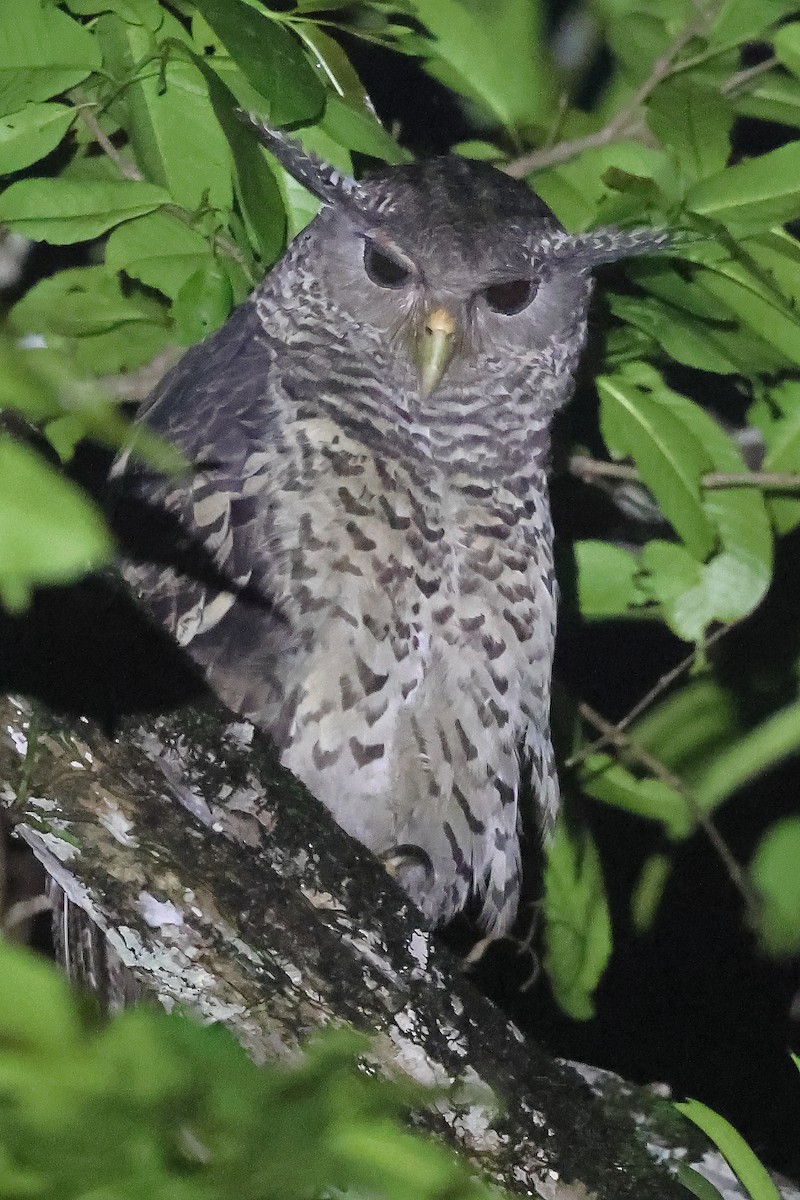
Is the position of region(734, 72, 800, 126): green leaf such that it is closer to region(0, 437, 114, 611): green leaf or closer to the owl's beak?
the owl's beak

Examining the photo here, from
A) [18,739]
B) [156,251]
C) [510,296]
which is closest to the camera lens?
[18,739]

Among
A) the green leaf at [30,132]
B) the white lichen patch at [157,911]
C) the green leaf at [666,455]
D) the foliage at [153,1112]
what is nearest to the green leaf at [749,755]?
the green leaf at [666,455]

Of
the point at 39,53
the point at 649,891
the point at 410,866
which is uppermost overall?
the point at 39,53

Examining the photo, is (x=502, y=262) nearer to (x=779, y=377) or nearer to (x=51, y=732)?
(x=779, y=377)

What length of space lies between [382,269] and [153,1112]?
93 cm

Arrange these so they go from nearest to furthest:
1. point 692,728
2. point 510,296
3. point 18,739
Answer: point 18,739 < point 510,296 < point 692,728

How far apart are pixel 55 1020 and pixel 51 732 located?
14.0 inches

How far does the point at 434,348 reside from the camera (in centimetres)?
102

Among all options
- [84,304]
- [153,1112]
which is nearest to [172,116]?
[84,304]

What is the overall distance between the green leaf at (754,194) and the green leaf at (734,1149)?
1.99 feet

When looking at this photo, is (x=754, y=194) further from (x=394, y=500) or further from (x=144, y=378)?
(x=144, y=378)

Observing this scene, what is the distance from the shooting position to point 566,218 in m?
1.01

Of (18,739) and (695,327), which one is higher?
(695,327)

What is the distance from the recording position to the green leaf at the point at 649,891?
128cm
